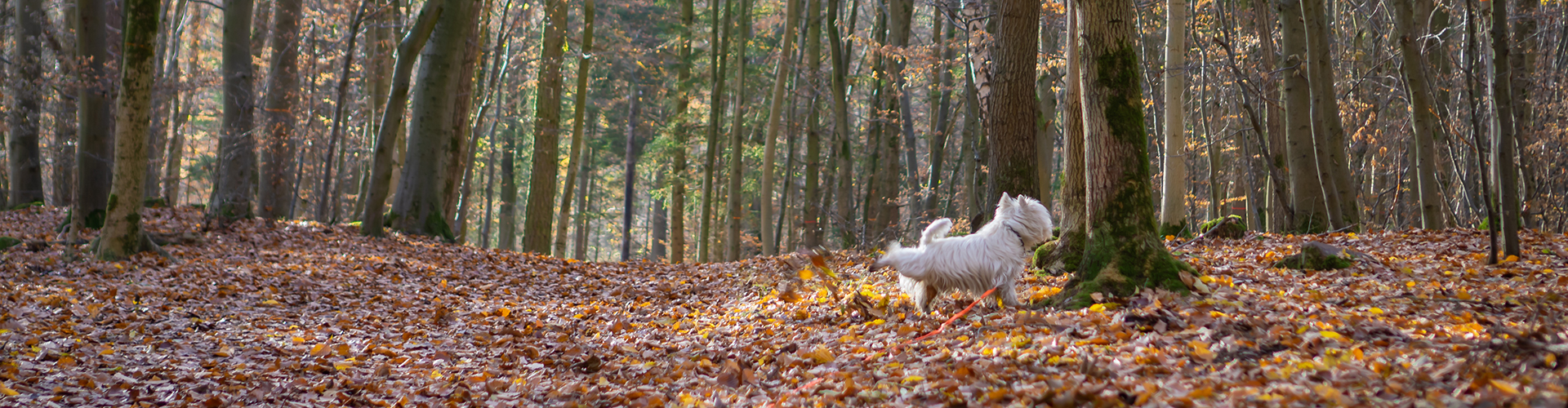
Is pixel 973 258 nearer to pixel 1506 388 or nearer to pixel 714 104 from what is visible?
pixel 1506 388

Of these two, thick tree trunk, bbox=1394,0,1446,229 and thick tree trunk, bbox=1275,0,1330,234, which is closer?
thick tree trunk, bbox=1394,0,1446,229

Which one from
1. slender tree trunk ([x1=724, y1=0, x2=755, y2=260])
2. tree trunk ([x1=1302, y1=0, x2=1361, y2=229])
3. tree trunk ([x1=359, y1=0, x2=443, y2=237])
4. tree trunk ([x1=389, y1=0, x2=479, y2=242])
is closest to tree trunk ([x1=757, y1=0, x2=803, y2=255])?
slender tree trunk ([x1=724, y1=0, x2=755, y2=260])

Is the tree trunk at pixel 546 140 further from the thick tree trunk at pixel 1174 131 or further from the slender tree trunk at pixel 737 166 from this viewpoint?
the thick tree trunk at pixel 1174 131

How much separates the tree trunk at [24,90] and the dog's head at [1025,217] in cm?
1483

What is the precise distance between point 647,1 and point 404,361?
59.3ft

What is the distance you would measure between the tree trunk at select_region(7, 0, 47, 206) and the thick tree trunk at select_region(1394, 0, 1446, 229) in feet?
61.5

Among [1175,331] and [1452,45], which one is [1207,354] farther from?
[1452,45]

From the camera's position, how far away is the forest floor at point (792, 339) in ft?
10.6

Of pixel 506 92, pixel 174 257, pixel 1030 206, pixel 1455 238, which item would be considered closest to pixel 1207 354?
pixel 1030 206

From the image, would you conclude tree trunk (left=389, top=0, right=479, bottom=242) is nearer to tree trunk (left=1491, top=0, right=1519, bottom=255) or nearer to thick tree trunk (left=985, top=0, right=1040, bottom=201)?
thick tree trunk (left=985, top=0, right=1040, bottom=201)

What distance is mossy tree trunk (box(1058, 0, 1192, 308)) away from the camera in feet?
17.8

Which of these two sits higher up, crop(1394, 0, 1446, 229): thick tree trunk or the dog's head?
crop(1394, 0, 1446, 229): thick tree trunk

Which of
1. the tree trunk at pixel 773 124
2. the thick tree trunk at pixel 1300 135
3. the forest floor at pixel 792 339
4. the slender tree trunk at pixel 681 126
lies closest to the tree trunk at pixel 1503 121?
the forest floor at pixel 792 339

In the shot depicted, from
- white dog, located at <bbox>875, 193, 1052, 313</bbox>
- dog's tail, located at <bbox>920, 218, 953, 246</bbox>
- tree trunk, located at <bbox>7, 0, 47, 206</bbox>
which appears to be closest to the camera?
white dog, located at <bbox>875, 193, 1052, 313</bbox>
